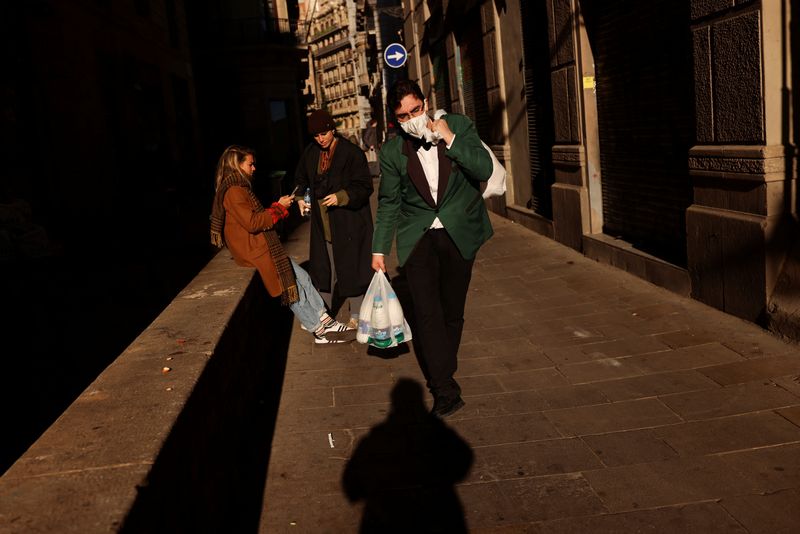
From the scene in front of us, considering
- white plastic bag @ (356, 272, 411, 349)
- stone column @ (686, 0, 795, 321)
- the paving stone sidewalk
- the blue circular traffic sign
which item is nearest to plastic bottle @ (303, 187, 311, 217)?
the paving stone sidewalk

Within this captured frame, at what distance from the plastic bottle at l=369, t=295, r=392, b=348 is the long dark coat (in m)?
1.51

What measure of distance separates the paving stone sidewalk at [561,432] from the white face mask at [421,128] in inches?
60.6

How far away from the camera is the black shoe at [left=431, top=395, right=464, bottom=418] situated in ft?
14.9

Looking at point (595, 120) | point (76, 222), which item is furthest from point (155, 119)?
point (595, 120)

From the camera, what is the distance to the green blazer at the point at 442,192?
4461mm

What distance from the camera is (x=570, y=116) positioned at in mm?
9188

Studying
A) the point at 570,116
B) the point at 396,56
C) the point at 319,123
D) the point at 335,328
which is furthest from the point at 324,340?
the point at 396,56

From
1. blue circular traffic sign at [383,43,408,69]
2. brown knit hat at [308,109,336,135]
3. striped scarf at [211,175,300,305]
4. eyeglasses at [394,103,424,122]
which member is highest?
blue circular traffic sign at [383,43,408,69]

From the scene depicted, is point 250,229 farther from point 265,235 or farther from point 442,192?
point 442,192

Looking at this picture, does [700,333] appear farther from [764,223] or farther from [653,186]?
[653,186]

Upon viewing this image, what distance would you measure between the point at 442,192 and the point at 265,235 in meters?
1.92

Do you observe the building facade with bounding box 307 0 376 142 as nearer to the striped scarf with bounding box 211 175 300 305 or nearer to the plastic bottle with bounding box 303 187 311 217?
the plastic bottle with bounding box 303 187 311 217

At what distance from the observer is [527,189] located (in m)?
12.1

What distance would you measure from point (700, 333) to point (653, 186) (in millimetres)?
2404
